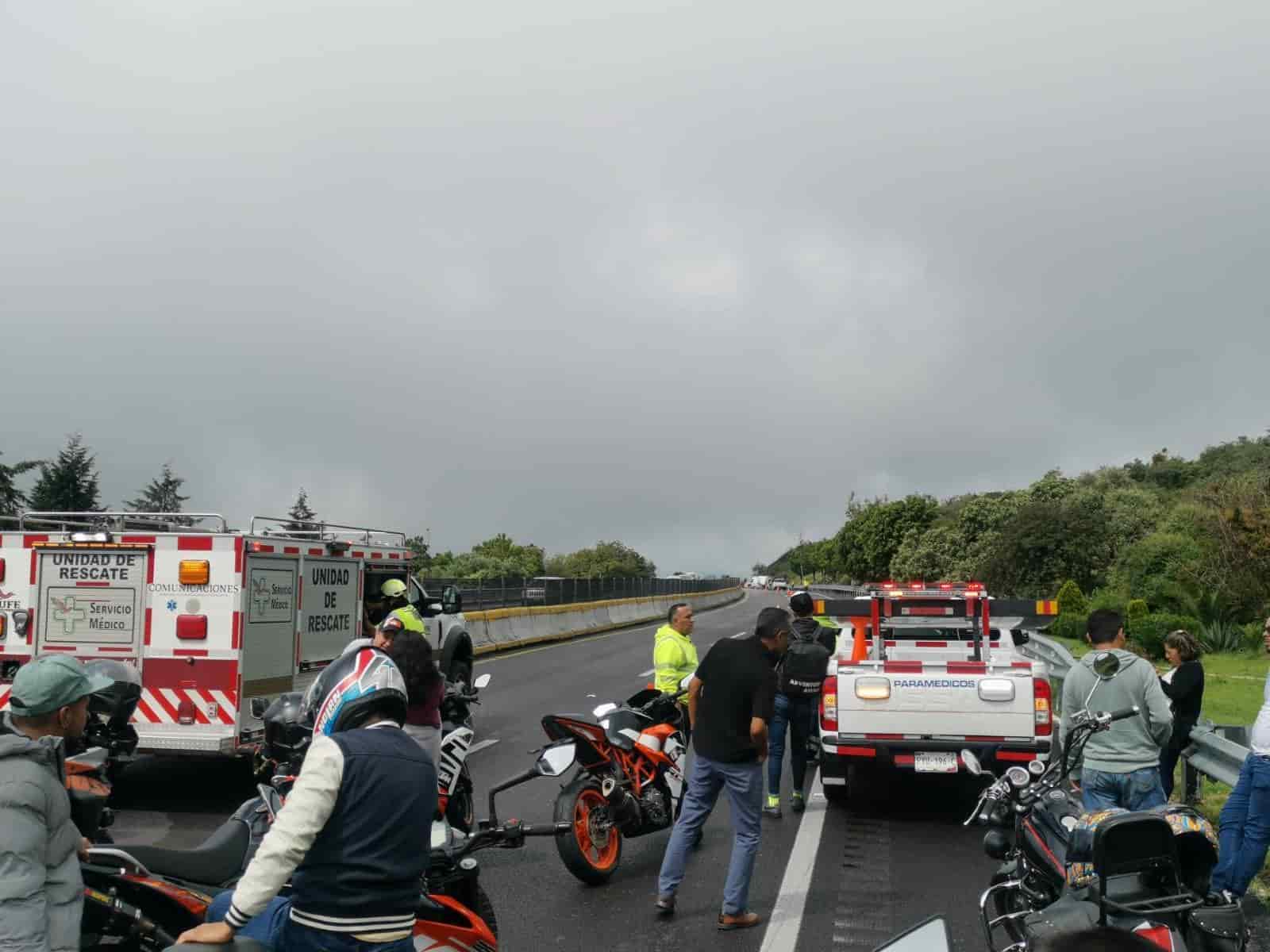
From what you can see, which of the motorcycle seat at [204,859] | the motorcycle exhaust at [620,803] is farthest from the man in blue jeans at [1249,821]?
the motorcycle seat at [204,859]

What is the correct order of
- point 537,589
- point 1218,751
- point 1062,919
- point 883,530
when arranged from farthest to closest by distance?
point 883,530 → point 537,589 → point 1218,751 → point 1062,919

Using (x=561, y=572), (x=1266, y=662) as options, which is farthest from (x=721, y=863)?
(x=561, y=572)

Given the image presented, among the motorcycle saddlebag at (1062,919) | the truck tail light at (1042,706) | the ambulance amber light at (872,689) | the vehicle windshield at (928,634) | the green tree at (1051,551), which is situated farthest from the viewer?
the green tree at (1051,551)

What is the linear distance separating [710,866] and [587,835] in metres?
1.10

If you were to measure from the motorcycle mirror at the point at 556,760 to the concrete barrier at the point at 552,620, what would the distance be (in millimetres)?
17026

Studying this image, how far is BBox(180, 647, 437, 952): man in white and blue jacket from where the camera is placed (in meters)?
3.06

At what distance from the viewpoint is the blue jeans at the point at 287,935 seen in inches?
126

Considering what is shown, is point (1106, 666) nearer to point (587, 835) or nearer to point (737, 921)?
point (737, 921)

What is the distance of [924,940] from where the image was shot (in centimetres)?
260

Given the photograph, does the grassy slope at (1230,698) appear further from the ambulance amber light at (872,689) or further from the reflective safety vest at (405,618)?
the reflective safety vest at (405,618)

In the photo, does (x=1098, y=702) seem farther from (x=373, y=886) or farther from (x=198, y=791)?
(x=198, y=791)

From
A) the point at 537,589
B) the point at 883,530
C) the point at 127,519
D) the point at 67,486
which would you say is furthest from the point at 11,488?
the point at 883,530

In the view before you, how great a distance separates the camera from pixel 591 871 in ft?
23.2

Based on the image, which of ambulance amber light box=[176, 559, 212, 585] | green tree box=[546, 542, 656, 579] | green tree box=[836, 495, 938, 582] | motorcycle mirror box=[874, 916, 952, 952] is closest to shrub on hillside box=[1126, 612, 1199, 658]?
ambulance amber light box=[176, 559, 212, 585]
